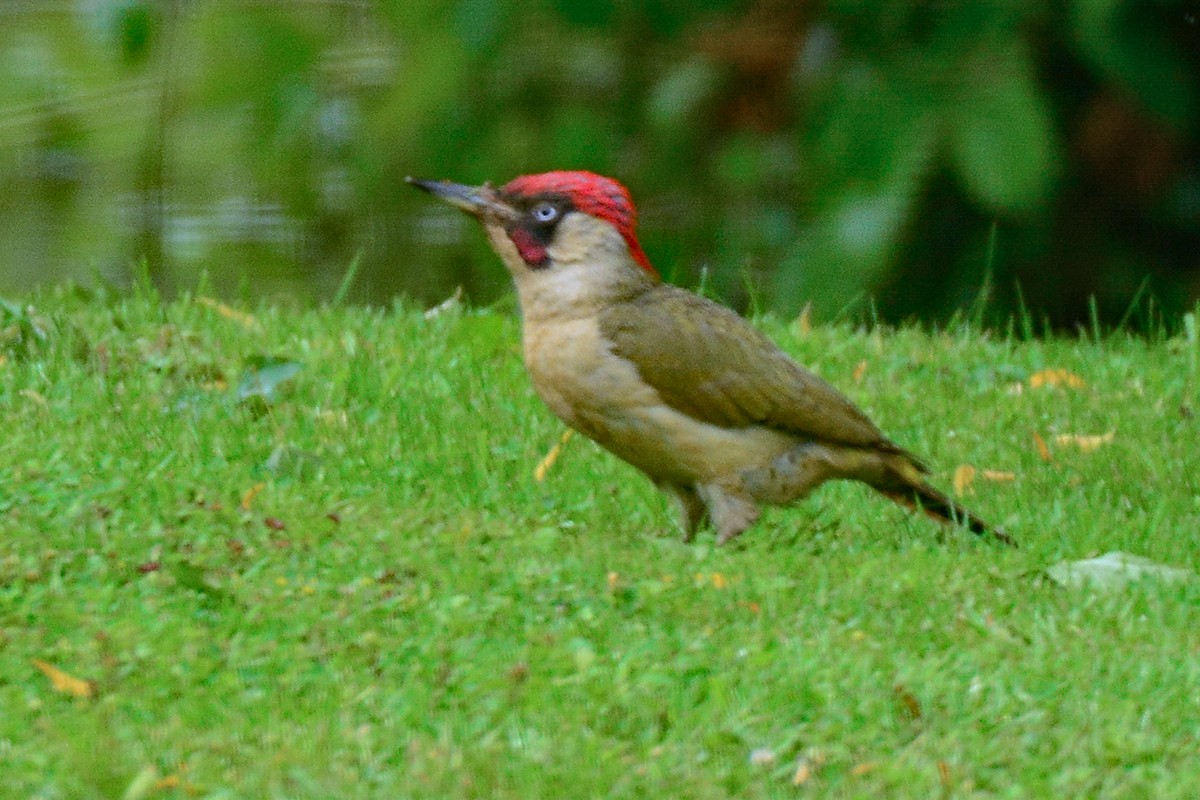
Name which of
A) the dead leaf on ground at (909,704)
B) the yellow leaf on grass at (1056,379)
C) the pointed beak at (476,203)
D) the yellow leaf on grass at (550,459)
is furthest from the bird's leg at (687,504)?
the yellow leaf on grass at (1056,379)

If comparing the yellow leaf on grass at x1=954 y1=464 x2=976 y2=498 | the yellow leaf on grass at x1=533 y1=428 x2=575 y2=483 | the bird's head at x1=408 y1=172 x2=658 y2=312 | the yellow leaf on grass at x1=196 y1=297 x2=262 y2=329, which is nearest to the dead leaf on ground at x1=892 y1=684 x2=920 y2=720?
the bird's head at x1=408 y1=172 x2=658 y2=312

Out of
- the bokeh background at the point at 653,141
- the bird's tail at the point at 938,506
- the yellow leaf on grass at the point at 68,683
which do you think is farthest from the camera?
the bokeh background at the point at 653,141

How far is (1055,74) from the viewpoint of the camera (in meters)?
7.71

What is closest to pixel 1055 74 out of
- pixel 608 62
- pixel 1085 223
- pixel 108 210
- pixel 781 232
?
pixel 1085 223

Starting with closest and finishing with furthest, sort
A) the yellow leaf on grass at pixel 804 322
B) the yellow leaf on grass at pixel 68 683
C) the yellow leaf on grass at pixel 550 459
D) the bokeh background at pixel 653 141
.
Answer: the yellow leaf on grass at pixel 68 683
the yellow leaf on grass at pixel 550 459
the bokeh background at pixel 653 141
the yellow leaf on grass at pixel 804 322

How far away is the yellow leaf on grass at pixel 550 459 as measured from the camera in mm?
5867

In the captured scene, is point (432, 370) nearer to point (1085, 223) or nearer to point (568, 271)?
point (568, 271)

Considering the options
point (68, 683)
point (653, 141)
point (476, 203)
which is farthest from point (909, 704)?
point (653, 141)

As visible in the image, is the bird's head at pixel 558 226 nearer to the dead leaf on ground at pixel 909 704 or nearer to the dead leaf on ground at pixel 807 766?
the dead leaf on ground at pixel 909 704

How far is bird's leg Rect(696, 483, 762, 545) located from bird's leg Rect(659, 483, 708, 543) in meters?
0.08

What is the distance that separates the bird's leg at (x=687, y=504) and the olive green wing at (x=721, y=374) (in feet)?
0.64

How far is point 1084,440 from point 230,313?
118 inches

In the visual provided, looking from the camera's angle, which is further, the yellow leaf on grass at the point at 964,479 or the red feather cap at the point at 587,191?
the yellow leaf on grass at the point at 964,479

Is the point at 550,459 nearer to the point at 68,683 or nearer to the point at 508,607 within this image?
the point at 508,607
